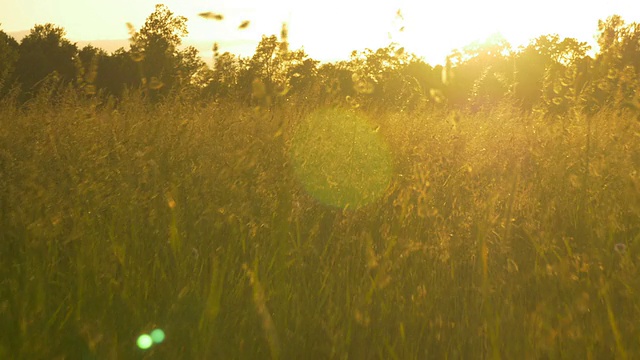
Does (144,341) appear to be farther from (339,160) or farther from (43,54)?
(43,54)

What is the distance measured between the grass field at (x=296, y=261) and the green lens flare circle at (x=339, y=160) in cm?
2

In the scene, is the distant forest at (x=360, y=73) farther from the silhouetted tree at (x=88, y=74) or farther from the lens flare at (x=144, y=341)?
the lens flare at (x=144, y=341)

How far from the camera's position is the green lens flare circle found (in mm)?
2889

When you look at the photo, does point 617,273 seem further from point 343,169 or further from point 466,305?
point 343,169

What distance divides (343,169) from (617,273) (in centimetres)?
156

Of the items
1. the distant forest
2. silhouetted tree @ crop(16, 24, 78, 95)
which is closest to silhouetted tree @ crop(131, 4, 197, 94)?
the distant forest

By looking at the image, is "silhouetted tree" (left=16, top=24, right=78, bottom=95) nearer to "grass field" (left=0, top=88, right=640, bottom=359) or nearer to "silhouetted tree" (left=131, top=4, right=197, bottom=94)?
"silhouetted tree" (left=131, top=4, right=197, bottom=94)

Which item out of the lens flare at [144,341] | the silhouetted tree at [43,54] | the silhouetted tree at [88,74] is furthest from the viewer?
the silhouetted tree at [43,54]

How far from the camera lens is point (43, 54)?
34.8 m

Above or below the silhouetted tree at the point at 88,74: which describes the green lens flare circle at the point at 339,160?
below

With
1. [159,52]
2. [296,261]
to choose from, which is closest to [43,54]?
[159,52]

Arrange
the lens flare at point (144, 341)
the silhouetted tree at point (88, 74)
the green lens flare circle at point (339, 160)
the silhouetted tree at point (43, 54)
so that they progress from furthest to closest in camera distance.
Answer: the silhouetted tree at point (43, 54)
the green lens flare circle at point (339, 160)
the silhouetted tree at point (88, 74)
the lens flare at point (144, 341)

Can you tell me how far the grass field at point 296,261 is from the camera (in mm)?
1557

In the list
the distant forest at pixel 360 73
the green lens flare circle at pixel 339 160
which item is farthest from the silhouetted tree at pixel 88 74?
the green lens flare circle at pixel 339 160
